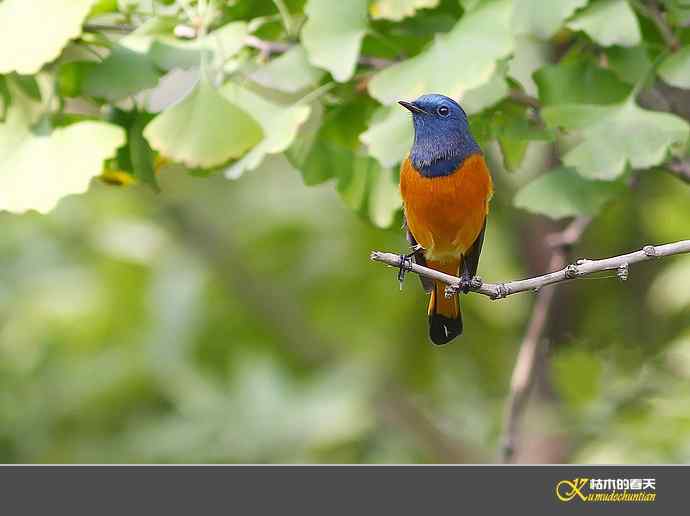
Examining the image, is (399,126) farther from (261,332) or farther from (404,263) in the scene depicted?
(261,332)

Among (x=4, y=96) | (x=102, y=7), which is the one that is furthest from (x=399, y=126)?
(x=4, y=96)

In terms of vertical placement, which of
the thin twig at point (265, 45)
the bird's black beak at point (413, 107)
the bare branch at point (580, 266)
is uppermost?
the thin twig at point (265, 45)

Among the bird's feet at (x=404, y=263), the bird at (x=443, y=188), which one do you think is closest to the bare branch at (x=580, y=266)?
the bird's feet at (x=404, y=263)

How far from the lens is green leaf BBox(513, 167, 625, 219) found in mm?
3252

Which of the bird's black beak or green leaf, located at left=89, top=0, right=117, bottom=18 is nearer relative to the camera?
the bird's black beak

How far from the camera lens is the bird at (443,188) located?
2979 mm

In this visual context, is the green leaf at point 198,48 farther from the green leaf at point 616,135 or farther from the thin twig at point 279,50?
the green leaf at point 616,135

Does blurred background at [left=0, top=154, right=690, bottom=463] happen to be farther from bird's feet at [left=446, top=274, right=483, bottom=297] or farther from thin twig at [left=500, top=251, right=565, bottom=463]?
bird's feet at [left=446, top=274, right=483, bottom=297]

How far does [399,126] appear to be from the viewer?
3.08 metres

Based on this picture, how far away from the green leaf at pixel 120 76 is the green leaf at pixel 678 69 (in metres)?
1.47
